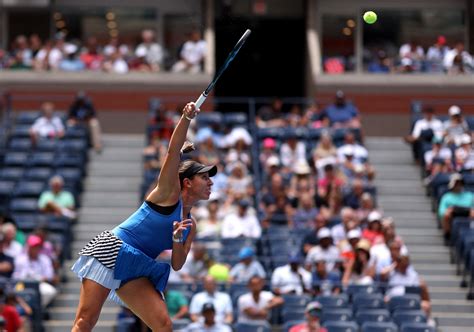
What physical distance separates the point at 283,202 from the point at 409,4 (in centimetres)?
873

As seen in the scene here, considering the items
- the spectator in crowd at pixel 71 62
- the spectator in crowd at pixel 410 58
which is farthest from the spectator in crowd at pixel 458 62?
the spectator in crowd at pixel 71 62

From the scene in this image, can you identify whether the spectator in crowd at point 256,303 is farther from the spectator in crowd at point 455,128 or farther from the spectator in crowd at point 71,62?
the spectator in crowd at point 71,62

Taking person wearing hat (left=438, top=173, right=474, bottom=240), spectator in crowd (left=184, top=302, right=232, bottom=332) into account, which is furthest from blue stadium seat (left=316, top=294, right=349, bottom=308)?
person wearing hat (left=438, top=173, right=474, bottom=240)

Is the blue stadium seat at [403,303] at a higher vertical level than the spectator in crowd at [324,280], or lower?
lower

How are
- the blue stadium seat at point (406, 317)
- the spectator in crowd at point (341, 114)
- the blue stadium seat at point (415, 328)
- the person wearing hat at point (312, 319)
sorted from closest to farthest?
the person wearing hat at point (312, 319)
the blue stadium seat at point (415, 328)
the blue stadium seat at point (406, 317)
the spectator in crowd at point (341, 114)

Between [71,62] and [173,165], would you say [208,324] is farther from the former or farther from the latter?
[71,62]

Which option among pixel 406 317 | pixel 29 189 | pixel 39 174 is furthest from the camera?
pixel 39 174

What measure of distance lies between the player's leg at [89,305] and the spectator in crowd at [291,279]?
7809mm

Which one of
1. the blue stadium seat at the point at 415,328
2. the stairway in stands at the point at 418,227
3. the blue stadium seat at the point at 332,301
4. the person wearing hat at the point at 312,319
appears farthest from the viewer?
Answer: the stairway in stands at the point at 418,227

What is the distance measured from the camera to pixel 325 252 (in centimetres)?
1839

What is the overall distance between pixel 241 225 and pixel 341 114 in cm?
444

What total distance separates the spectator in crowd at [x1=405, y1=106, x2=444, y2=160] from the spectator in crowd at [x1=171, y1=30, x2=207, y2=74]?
483cm

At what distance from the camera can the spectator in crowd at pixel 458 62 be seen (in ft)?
84.7

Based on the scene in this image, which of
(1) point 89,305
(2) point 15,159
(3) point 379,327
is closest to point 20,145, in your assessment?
(2) point 15,159
